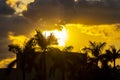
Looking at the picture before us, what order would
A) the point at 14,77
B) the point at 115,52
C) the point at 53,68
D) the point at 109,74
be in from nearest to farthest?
the point at 53,68
the point at 109,74
the point at 115,52
the point at 14,77

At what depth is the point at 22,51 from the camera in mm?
74938

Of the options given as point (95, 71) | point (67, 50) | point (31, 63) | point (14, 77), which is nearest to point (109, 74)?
point (95, 71)

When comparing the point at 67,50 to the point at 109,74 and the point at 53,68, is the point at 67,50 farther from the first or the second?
the point at 109,74

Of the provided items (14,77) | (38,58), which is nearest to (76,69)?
(38,58)

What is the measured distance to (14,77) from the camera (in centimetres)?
12206

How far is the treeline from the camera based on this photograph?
7319 cm

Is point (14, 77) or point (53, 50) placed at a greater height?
point (53, 50)

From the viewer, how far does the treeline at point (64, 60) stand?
73188 millimetres

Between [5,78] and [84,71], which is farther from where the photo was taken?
[5,78]

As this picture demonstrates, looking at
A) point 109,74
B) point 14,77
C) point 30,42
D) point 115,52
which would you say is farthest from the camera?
point 14,77

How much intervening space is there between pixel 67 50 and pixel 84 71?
8.93 metres

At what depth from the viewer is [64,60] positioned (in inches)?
3049

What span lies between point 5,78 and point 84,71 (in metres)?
46.7

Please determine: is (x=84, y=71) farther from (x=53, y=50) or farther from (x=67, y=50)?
(x=53, y=50)
